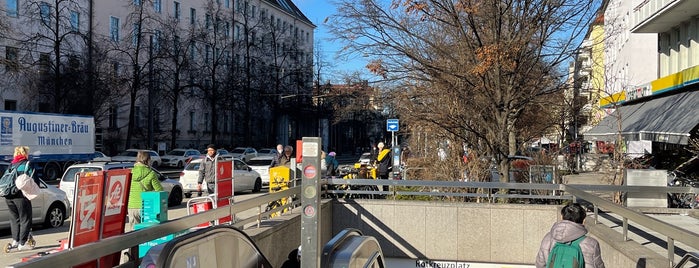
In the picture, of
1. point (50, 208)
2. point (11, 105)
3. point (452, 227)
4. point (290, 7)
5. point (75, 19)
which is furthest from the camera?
point (290, 7)

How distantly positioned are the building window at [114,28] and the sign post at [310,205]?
49852mm

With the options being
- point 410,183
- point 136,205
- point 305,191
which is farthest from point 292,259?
point 410,183

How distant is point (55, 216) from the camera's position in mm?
13656

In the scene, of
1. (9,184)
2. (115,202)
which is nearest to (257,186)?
(9,184)

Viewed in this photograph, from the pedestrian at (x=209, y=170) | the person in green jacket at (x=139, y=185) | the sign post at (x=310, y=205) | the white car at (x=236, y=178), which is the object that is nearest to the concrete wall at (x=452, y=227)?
the pedestrian at (x=209, y=170)

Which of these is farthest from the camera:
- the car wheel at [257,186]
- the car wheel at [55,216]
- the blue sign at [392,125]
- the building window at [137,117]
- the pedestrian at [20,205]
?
the building window at [137,117]

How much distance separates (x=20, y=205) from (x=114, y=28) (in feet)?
152

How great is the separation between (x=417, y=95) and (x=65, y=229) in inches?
338

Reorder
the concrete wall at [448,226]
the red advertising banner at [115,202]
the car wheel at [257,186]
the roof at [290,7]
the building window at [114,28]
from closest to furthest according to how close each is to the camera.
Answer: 1. the red advertising banner at [115,202]
2. the concrete wall at [448,226]
3. the car wheel at [257,186]
4. the building window at [114,28]
5. the roof at [290,7]

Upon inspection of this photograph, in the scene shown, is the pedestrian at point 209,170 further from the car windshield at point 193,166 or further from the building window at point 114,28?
the building window at point 114,28

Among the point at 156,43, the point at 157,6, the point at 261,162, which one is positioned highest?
the point at 157,6

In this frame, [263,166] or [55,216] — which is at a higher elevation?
[263,166]

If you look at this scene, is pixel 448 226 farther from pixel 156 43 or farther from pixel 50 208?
pixel 156 43

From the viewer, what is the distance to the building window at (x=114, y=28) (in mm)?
52112
